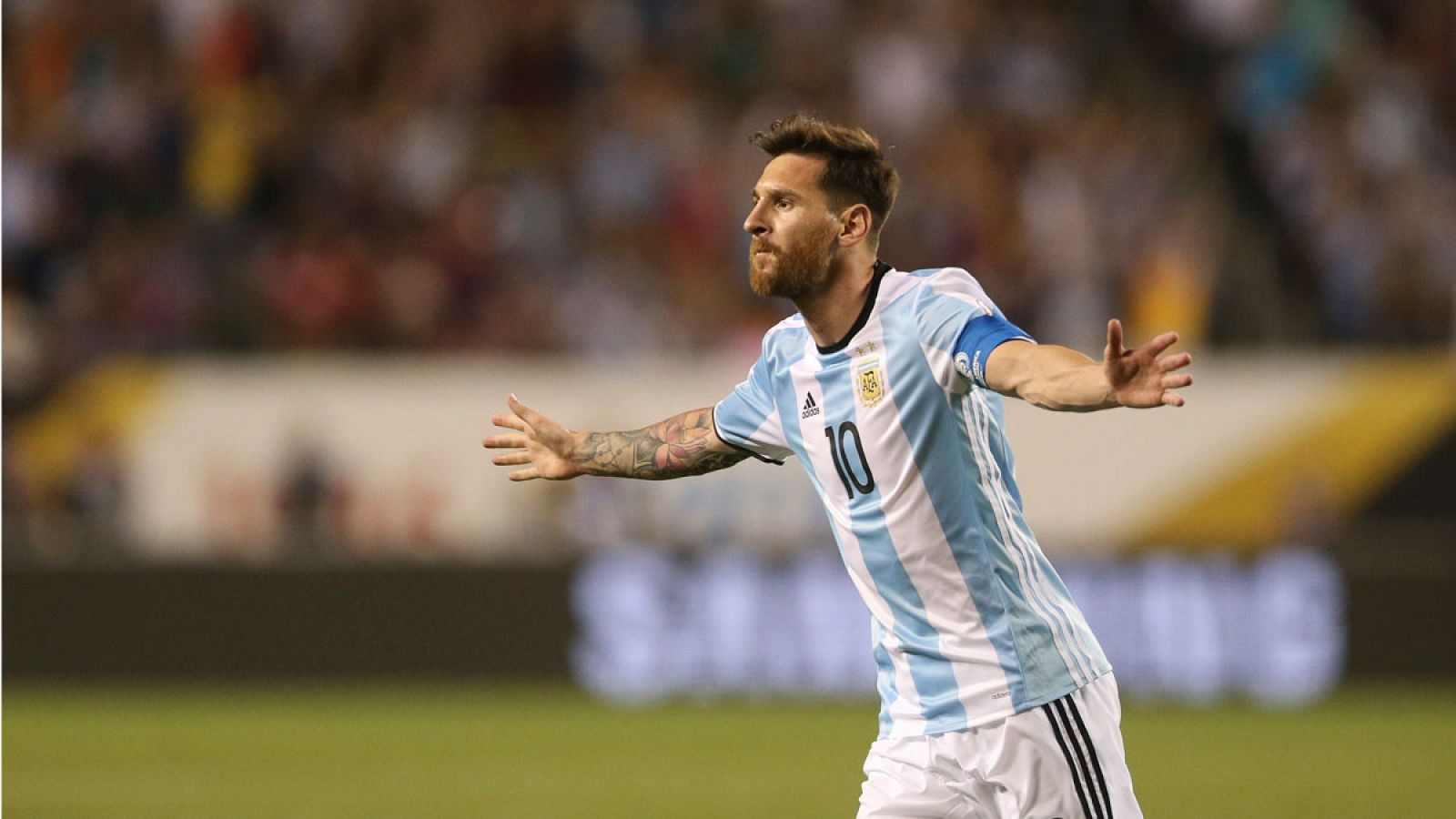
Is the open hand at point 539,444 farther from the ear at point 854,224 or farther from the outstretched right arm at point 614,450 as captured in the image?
the ear at point 854,224

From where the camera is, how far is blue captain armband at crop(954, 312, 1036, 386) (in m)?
4.84

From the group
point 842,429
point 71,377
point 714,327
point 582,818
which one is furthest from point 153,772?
point 842,429

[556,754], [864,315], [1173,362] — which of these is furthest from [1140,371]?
[556,754]

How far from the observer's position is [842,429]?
5312 mm

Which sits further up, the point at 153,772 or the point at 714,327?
the point at 714,327

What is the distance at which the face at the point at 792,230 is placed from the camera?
5.32 m

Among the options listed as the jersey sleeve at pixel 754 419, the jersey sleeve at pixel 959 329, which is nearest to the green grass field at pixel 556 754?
the jersey sleeve at pixel 754 419

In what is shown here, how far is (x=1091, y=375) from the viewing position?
4527 millimetres

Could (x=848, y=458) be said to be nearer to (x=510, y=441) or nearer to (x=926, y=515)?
(x=926, y=515)

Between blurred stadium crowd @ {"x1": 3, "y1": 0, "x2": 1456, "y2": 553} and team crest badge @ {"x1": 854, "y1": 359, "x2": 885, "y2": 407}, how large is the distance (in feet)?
33.5

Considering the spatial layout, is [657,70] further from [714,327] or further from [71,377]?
[71,377]

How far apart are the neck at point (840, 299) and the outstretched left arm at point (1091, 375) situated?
63 centimetres

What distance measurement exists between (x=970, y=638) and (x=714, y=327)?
1089 cm

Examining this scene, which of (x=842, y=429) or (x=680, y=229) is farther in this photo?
(x=680, y=229)
